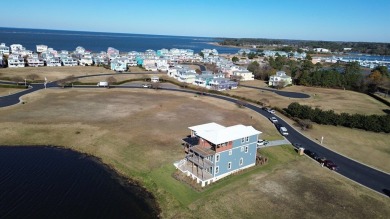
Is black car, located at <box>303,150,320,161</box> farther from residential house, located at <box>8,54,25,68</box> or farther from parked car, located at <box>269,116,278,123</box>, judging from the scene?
residential house, located at <box>8,54,25,68</box>

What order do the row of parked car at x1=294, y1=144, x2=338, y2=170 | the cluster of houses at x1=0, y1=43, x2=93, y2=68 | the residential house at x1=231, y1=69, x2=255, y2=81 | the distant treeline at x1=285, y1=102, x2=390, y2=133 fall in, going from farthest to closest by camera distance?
the cluster of houses at x1=0, y1=43, x2=93, y2=68
the residential house at x1=231, y1=69, x2=255, y2=81
the distant treeline at x1=285, y1=102, x2=390, y2=133
the row of parked car at x1=294, y1=144, x2=338, y2=170

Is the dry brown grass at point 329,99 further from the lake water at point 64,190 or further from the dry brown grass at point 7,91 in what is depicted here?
the dry brown grass at point 7,91

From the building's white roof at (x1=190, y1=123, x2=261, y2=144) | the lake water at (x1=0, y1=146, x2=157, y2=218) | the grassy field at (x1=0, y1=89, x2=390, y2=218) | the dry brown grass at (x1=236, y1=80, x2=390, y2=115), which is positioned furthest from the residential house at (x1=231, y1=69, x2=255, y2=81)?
the lake water at (x1=0, y1=146, x2=157, y2=218)

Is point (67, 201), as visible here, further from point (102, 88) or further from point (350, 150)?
point (102, 88)

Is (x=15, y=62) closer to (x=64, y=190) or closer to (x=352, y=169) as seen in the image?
(x=64, y=190)

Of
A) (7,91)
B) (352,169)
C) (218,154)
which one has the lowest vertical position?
(352,169)

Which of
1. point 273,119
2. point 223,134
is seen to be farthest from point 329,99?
point 223,134
